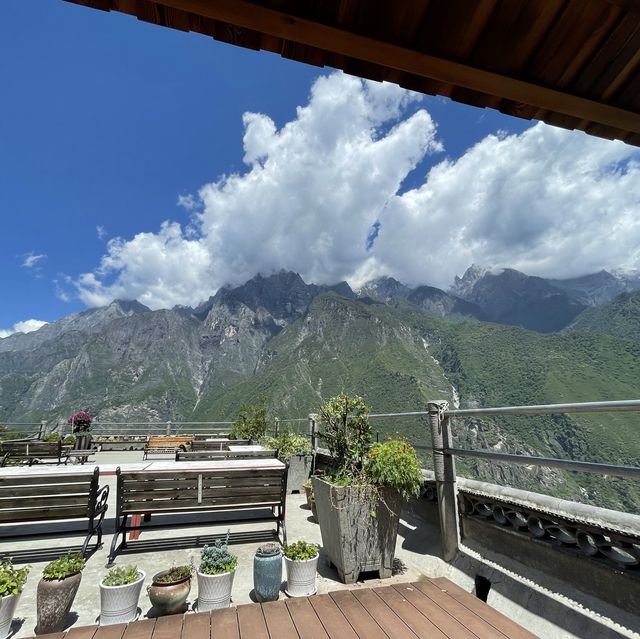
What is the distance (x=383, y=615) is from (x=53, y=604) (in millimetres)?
2564

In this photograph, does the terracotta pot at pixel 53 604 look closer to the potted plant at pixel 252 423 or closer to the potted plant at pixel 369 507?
the potted plant at pixel 369 507

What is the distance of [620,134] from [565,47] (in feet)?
1.92

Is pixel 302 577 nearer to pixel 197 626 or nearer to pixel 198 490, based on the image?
pixel 197 626

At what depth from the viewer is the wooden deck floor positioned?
2.36 m

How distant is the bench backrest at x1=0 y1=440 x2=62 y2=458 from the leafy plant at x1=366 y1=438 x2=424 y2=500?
9.82m

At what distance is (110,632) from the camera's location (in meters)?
2.39

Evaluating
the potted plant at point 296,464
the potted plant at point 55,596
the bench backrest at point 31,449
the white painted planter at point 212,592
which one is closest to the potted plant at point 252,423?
the potted plant at point 296,464

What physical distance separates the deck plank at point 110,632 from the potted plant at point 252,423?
411 inches

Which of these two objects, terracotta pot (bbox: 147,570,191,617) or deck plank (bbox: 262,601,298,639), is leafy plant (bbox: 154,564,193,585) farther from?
deck plank (bbox: 262,601,298,639)

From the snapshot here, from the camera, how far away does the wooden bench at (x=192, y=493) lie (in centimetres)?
418

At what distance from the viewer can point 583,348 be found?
14325cm

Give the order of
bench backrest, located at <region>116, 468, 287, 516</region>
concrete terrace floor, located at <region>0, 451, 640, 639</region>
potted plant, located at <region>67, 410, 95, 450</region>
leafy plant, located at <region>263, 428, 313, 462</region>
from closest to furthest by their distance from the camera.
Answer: concrete terrace floor, located at <region>0, 451, 640, 639</region> → bench backrest, located at <region>116, 468, 287, 516</region> → leafy plant, located at <region>263, 428, 313, 462</region> → potted plant, located at <region>67, 410, 95, 450</region>

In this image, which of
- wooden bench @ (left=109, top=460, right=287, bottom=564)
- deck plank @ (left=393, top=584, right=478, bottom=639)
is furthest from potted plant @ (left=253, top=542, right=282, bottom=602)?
wooden bench @ (left=109, top=460, right=287, bottom=564)

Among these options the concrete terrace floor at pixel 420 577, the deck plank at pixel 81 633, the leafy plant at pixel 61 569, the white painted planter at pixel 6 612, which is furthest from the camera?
the leafy plant at pixel 61 569
